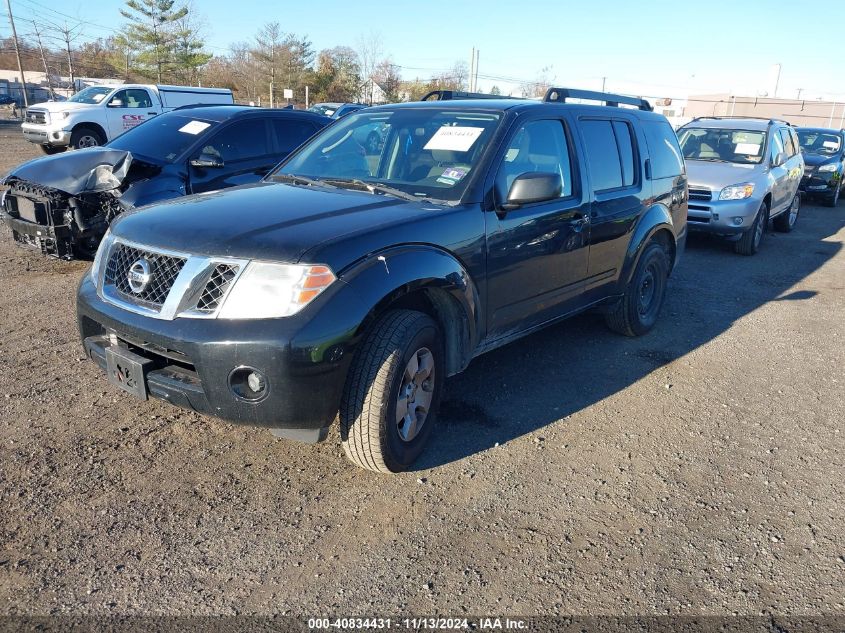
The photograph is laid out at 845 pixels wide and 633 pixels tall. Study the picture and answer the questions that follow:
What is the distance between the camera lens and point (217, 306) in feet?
9.10

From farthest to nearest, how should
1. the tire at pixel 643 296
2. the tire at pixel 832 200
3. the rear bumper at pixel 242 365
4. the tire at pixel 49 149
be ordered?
the tire at pixel 49 149, the tire at pixel 832 200, the tire at pixel 643 296, the rear bumper at pixel 242 365

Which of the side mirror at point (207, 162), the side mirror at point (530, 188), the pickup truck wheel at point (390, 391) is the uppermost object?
the side mirror at point (530, 188)

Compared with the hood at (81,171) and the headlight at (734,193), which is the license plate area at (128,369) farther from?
the headlight at (734,193)

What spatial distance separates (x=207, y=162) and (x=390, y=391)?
4.48 m

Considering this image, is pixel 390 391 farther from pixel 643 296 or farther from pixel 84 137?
pixel 84 137

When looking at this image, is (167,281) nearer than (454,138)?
Yes

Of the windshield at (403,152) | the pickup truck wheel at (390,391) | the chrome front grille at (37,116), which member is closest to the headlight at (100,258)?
the windshield at (403,152)

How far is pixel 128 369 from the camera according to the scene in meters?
2.97

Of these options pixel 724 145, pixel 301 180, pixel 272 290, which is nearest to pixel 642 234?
pixel 301 180

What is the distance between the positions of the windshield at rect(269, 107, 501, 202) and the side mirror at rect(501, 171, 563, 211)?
0.27 meters

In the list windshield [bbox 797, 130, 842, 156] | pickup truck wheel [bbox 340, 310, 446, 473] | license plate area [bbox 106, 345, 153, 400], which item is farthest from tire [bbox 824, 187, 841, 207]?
license plate area [bbox 106, 345, 153, 400]

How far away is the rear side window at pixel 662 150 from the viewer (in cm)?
545

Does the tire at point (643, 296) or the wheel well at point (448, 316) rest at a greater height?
the wheel well at point (448, 316)

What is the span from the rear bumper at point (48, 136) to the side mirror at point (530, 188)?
17.2m
